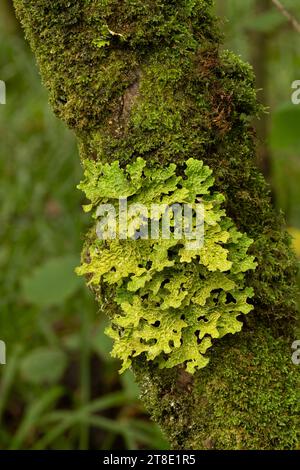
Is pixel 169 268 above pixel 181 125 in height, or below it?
below

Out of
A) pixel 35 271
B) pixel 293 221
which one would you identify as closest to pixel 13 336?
pixel 35 271

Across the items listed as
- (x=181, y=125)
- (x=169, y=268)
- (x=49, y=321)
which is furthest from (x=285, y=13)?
(x=49, y=321)

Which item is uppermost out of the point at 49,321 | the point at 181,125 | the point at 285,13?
the point at 285,13

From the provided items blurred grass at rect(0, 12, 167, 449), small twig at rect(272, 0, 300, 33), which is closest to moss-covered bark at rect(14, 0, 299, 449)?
small twig at rect(272, 0, 300, 33)

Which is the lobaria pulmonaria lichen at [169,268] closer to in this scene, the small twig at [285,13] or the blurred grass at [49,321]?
the small twig at [285,13]

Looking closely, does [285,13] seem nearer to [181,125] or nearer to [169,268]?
[181,125]

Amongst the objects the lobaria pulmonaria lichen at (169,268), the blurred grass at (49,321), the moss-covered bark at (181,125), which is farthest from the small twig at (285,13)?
the blurred grass at (49,321)

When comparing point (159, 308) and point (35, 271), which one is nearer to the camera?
point (159, 308)
